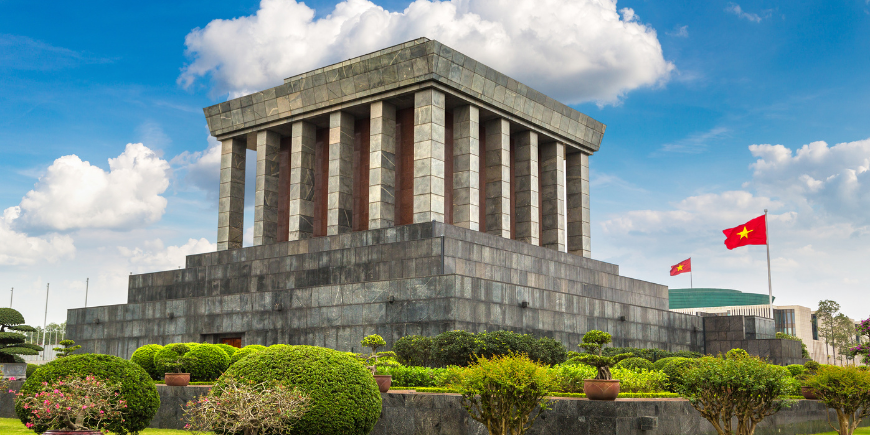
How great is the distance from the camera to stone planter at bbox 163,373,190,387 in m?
18.3

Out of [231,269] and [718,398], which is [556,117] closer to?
[231,269]

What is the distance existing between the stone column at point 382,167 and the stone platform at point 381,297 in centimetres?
136

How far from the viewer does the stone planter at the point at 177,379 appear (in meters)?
18.3

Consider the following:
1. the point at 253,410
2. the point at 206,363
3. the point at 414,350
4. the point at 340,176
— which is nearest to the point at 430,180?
the point at 340,176

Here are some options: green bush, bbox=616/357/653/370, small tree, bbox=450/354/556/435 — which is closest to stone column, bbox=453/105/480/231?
green bush, bbox=616/357/653/370

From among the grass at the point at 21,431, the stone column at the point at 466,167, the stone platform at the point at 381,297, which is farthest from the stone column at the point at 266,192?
the grass at the point at 21,431

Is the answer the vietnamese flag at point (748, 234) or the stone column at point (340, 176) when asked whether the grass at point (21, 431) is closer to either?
the stone column at point (340, 176)

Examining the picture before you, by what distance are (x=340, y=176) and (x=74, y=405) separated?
19.5 metres

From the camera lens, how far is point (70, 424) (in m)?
11.9

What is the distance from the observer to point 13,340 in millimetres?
34312

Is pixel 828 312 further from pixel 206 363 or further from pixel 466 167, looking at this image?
pixel 206 363

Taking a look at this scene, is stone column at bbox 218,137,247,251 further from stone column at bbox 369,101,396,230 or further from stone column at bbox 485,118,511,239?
stone column at bbox 485,118,511,239

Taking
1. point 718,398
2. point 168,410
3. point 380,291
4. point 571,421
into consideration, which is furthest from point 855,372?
point 168,410

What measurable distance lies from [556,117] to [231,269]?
1532cm
